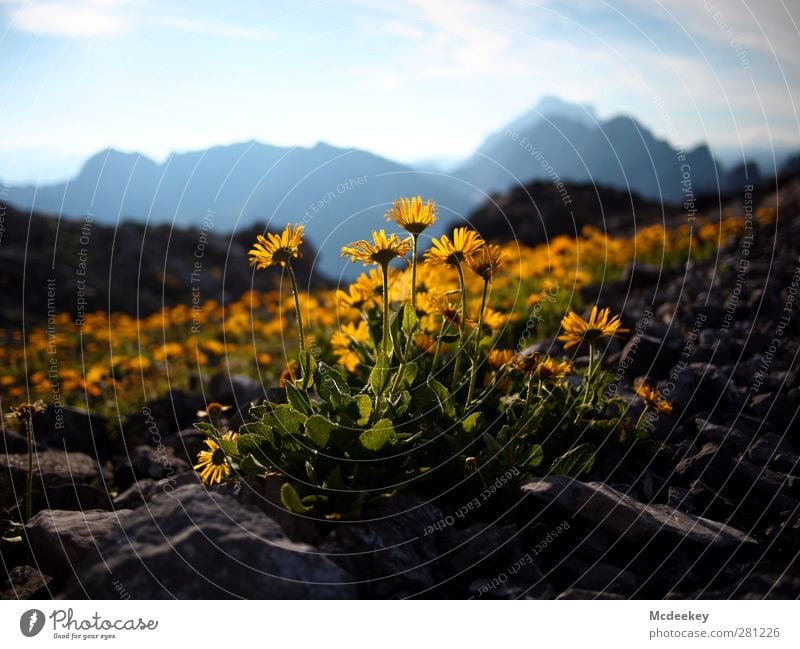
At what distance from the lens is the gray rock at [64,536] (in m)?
3.93

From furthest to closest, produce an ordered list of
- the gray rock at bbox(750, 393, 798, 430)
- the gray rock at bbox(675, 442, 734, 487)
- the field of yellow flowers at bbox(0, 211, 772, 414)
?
the field of yellow flowers at bbox(0, 211, 772, 414), the gray rock at bbox(750, 393, 798, 430), the gray rock at bbox(675, 442, 734, 487)

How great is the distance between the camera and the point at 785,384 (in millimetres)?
6012

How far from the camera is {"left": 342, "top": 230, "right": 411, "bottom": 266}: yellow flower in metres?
3.95

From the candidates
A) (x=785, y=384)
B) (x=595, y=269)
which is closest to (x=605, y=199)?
(x=595, y=269)

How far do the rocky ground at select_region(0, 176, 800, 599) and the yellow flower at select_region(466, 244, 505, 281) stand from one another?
1264 millimetres

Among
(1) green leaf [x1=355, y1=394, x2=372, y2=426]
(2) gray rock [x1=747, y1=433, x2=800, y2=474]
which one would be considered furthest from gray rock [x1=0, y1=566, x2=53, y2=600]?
(2) gray rock [x1=747, y1=433, x2=800, y2=474]

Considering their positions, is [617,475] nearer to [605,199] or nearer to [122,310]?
[122,310]

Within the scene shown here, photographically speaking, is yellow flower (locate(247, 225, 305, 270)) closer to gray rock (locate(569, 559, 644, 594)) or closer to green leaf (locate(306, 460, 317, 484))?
green leaf (locate(306, 460, 317, 484))

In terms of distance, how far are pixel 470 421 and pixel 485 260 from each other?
970 mm

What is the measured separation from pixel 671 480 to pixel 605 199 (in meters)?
27.0

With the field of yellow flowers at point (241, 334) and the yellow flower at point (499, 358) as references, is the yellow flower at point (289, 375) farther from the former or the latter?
the yellow flower at point (499, 358)

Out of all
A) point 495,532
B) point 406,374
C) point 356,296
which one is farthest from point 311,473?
point 356,296

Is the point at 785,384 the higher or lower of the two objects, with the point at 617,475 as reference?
higher

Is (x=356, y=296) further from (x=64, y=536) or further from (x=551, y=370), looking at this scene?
(x=64, y=536)
